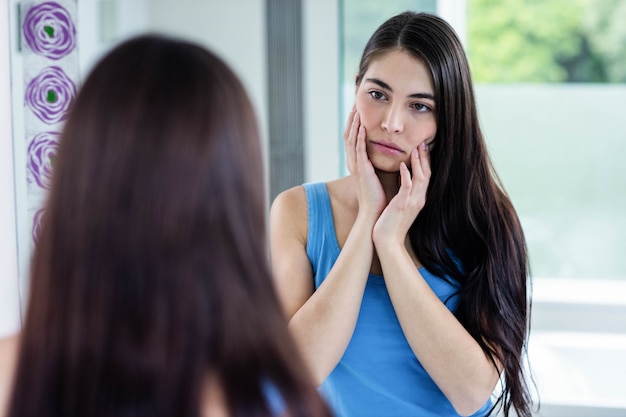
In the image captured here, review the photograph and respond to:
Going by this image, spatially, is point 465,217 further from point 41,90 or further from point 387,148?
point 41,90

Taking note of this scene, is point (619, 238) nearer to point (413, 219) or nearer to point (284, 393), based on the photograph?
point (413, 219)

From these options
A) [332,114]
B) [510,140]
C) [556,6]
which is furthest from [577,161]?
[556,6]

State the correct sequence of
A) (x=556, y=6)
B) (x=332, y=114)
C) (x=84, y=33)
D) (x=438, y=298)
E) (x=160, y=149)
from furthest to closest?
(x=556, y=6), (x=332, y=114), (x=84, y=33), (x=438, y=298), (x=160, y=149)

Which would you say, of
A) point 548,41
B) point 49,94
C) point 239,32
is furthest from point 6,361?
point 548,41

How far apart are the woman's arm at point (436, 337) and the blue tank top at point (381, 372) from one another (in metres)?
0.05

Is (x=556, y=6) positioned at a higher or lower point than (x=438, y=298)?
higher

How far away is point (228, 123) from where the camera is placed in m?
0.59

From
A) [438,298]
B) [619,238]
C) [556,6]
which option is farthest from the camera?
[556,6]

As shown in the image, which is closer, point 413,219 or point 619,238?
point 413,219

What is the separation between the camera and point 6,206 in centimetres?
201

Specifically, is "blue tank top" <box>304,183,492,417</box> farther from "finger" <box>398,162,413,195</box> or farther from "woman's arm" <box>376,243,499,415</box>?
"finger" <box>398,162,413,195</box>

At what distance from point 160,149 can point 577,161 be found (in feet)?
8.55

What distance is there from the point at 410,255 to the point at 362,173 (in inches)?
6.8

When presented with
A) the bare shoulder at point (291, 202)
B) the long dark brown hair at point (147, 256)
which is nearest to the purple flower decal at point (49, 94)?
the bare shoulder at point (291, 202)
